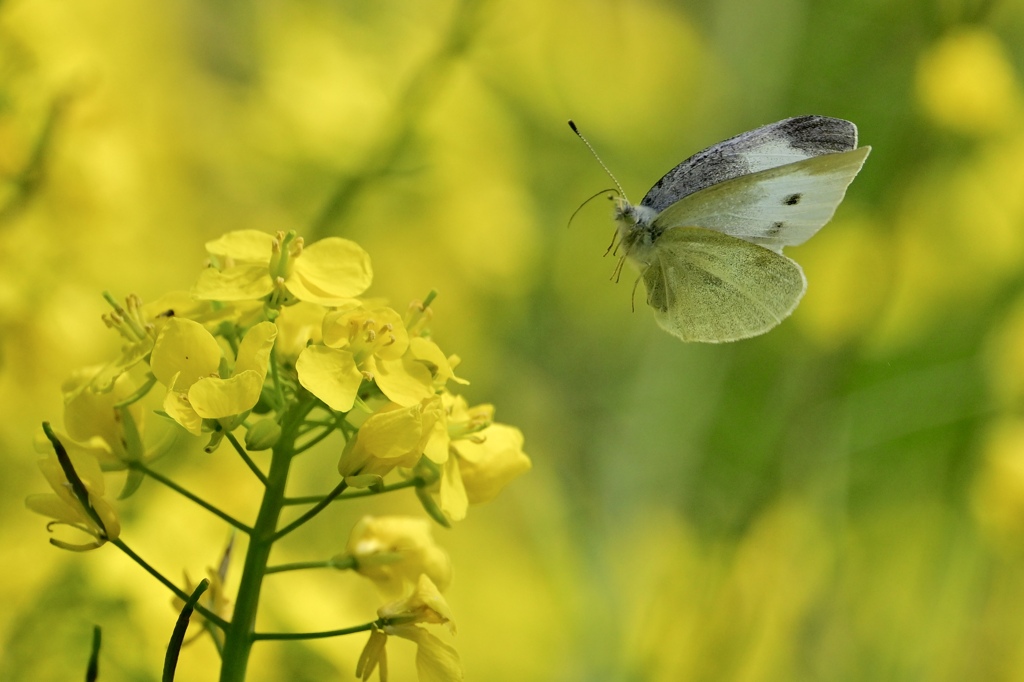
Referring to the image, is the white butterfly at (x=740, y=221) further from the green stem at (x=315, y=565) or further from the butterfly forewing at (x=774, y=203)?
the green stem at (x=315, y=565)

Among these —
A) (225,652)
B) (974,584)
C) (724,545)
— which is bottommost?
(225,652)

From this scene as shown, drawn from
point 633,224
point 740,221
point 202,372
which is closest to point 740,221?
point 740,221

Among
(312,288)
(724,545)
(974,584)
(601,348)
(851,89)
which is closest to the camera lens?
(312,288)

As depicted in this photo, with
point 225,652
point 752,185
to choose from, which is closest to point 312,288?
point 225,652

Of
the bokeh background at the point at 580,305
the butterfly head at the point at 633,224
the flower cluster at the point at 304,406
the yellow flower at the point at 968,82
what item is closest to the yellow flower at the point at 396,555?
the flower cluster at the point at 304,406

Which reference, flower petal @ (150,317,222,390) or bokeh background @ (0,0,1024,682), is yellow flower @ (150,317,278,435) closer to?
flower petal @ (150,317,222,390)

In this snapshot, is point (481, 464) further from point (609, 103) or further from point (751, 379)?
point (609, 103)

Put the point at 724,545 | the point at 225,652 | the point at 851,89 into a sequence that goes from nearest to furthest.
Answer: the point at 225,652 → the point at 724,545 → the point at 851,89
